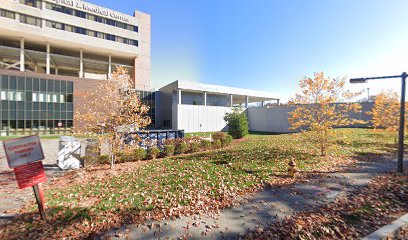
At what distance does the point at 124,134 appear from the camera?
7867 millimetres

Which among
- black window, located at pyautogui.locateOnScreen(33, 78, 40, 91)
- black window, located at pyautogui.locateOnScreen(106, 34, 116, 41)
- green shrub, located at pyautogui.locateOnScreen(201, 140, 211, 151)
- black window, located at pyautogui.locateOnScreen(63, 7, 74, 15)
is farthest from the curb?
black window, located at pyautogui.locateOnScreen(63, 7, 74, 15)

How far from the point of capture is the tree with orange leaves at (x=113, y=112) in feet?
23.8

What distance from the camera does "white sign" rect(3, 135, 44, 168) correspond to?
3.41m

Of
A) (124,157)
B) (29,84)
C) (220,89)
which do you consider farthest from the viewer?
(220,89)

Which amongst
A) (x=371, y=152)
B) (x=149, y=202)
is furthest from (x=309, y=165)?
(x=149, y=202)

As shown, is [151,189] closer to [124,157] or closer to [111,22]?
[124,157]

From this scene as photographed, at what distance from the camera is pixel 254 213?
13.5 feet

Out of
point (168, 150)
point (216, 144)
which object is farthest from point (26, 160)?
point (216, 144)

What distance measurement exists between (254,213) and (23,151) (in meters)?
5.24

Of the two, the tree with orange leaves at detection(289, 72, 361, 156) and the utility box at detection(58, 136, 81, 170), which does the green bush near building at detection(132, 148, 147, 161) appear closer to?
the utility box at detection(58, 136, 81, 170)

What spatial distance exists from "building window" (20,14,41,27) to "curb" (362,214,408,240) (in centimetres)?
4647

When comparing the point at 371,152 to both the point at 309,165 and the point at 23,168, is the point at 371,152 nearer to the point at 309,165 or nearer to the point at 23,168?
the point at 309,165

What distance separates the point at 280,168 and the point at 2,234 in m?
8.45

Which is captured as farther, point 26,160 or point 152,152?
point 152,152
